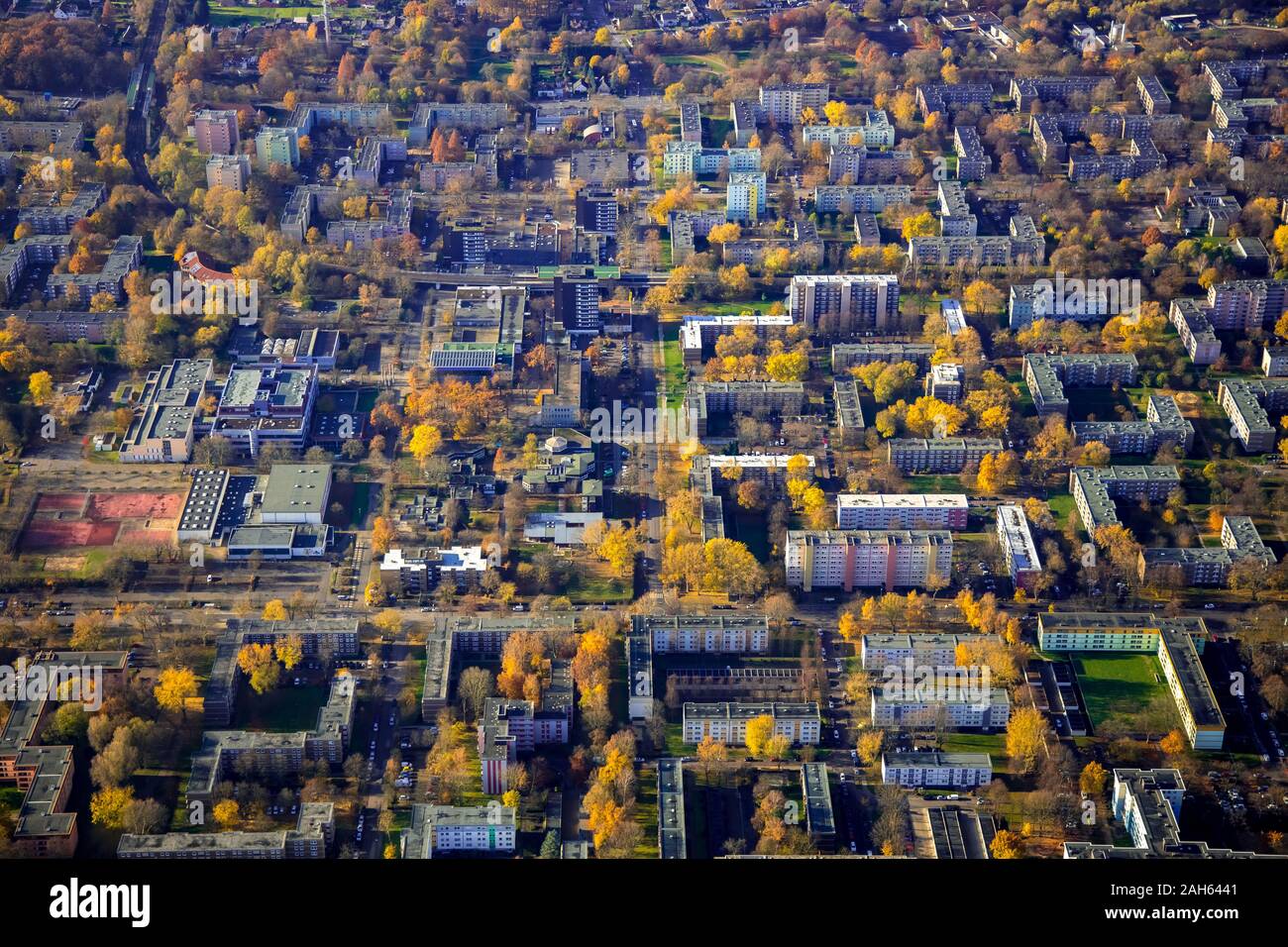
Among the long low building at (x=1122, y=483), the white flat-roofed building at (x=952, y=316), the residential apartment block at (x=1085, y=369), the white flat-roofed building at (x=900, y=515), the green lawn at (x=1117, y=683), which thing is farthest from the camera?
the white flat-roofed building at (x=952, y=316)

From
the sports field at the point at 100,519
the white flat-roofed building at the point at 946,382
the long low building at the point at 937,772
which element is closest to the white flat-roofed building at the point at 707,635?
the long low building at the point at 937,772

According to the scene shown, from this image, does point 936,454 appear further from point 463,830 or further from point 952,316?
point 463,830

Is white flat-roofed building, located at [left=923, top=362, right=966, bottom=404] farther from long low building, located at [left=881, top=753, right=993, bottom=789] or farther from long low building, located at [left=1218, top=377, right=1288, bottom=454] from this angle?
long low building, located at [left=881, top=753, right=993, bottom=789]

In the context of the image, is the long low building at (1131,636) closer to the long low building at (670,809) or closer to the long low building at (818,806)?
the long low building at (818,806)

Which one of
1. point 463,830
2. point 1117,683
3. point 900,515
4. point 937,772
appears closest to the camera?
point 463,830

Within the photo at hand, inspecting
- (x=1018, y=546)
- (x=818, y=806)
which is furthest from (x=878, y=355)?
(x=818, y=806)

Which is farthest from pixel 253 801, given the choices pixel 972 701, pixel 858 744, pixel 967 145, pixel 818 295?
pixel 967 145

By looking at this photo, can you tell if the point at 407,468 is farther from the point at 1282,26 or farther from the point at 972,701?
A: the point at 1282,26
